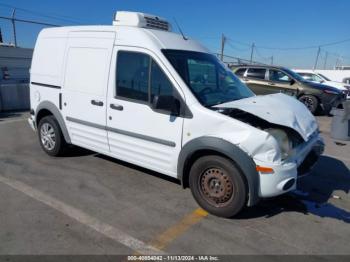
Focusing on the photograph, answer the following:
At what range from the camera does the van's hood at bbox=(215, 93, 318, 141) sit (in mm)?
3420

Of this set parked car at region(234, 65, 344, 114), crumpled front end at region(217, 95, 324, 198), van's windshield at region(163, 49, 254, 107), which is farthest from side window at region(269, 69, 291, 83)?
crumpled front end at region(217, 95, 324, 198)

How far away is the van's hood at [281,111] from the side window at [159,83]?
25.9 inches

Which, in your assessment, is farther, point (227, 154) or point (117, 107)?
point (117, 107)

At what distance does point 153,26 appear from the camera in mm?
4574

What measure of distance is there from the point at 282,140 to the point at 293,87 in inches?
350

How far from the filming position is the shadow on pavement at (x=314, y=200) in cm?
376

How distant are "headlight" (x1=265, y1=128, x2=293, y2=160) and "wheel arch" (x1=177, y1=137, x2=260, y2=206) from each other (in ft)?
1.39

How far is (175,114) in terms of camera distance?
368 cm

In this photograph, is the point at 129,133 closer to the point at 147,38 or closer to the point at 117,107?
the point at 117,107

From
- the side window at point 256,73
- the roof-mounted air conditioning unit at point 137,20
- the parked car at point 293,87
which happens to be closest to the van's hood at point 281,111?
the roof-mounted air conditioning unit at point 137,20

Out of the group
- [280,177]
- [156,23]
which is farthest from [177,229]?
[156,23]

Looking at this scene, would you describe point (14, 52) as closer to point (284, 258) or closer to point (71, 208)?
point (71, 208)

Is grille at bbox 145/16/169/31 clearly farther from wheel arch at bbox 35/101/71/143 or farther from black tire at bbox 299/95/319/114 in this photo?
black tire at bbox 299/95/319/114

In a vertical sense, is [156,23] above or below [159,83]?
above
